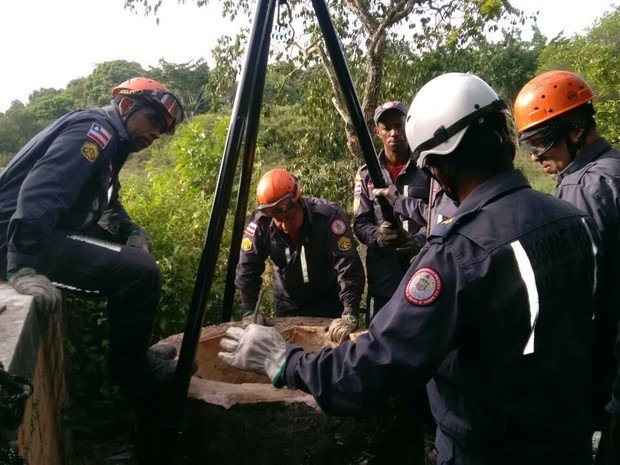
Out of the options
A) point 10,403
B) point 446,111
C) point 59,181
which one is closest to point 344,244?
point 59,181

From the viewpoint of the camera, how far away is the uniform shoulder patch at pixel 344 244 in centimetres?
396

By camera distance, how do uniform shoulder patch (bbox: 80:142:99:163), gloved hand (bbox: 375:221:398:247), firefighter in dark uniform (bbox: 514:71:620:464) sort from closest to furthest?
firefighter in dark uniform (bbox: 514:71:620:464) → uniform shoulder patch (bbox: 80:142:99:163) → gloved hand (bbox: 375:221:398:247)

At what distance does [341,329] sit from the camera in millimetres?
3604

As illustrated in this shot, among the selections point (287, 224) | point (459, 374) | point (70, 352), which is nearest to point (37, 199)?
point (70, 352)

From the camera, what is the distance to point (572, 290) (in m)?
1.63

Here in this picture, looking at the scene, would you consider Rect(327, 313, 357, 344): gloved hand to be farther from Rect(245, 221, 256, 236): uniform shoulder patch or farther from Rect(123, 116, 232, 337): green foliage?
Rect(123, 116, 232, 337): green foliage

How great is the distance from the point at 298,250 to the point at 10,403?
8.64 ft

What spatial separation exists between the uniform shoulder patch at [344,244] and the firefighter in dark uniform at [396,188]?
21cm

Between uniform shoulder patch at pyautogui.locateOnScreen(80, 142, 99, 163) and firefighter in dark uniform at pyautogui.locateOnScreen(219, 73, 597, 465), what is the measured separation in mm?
1675

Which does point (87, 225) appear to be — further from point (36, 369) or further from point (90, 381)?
point (90, 381)

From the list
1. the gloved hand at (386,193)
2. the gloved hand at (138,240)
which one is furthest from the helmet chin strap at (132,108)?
the gloved hand at (386,193)

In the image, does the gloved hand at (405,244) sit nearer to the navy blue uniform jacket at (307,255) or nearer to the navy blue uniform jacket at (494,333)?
the navy blue uniform jacket at (307,255)

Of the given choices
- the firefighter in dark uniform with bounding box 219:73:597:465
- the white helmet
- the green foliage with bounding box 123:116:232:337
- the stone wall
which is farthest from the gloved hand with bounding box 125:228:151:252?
the white helmet

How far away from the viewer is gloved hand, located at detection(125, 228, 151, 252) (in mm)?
3575
